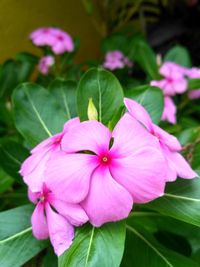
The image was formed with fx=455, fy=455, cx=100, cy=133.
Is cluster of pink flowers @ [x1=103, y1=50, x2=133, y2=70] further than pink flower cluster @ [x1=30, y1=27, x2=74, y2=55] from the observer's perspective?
Yes

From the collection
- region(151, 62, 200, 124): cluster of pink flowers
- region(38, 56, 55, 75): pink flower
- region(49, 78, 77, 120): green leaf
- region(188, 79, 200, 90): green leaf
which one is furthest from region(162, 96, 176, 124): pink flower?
region(38, 56, 55, 75): pink flower

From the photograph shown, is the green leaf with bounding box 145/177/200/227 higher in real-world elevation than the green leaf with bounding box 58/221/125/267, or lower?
lower

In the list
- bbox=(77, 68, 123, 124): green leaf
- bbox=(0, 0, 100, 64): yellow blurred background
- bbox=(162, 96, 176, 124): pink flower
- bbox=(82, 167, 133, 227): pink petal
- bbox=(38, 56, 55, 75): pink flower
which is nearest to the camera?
bbox=(82, 167, 133, 227): pink petal

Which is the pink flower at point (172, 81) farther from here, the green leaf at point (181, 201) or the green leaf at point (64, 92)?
the green leaf at point (181, 201)

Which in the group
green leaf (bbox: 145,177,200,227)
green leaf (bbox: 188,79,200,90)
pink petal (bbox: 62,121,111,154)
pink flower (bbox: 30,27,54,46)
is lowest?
green leaf (bbox: 188,79,200,90)

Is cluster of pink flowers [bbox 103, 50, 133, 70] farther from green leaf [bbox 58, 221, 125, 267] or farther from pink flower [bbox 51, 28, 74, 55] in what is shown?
green leaf [bbox 58, 221, 125, 267]

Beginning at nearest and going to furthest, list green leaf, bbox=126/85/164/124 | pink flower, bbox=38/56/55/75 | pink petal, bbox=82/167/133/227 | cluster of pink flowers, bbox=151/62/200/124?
1. pink petal, bbox=82/167/133/227
2. green leaf, bbox=126/85/164/124
3. cluster of pink flowers, bbox=151/62/200/124
4. pink flower, bbox=38/56/55/75

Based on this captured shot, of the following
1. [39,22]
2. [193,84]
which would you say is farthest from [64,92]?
[39,22]
